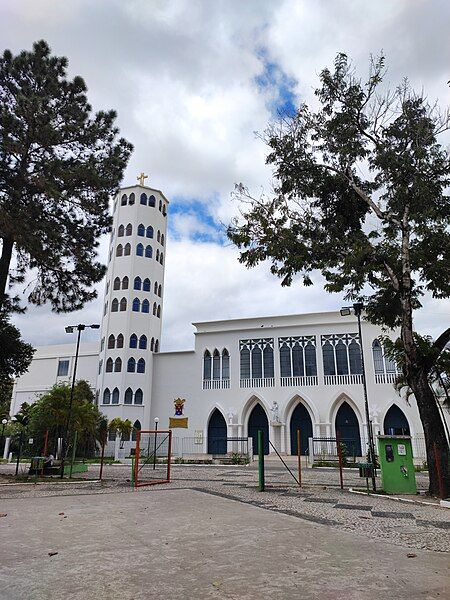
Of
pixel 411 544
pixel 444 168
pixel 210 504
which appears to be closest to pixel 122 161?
pixel 444 168

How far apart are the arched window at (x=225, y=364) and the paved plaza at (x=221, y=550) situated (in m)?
27.3

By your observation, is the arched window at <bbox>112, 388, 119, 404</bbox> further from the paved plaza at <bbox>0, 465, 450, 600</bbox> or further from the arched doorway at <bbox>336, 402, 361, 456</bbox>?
the paved plaza at <bbox>0, 465, 450, 600</bbox>

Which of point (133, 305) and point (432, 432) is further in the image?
point (133, 305)

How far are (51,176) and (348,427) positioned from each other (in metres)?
27.3

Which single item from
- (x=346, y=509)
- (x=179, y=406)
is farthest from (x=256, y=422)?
(x=346, y=509)

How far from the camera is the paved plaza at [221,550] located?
4199mm

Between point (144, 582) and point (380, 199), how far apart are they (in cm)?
1357

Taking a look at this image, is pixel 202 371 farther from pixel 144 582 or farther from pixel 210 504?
pixel 144 582

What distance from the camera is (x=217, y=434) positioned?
3700 centimetres

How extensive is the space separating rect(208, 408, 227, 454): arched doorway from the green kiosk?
24.3m

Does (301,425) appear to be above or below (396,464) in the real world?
above

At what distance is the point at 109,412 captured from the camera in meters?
37.0

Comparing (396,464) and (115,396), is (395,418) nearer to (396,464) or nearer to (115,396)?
(115,396)

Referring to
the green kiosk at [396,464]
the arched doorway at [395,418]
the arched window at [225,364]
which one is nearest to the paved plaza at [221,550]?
the green kiosk at [396,464]
